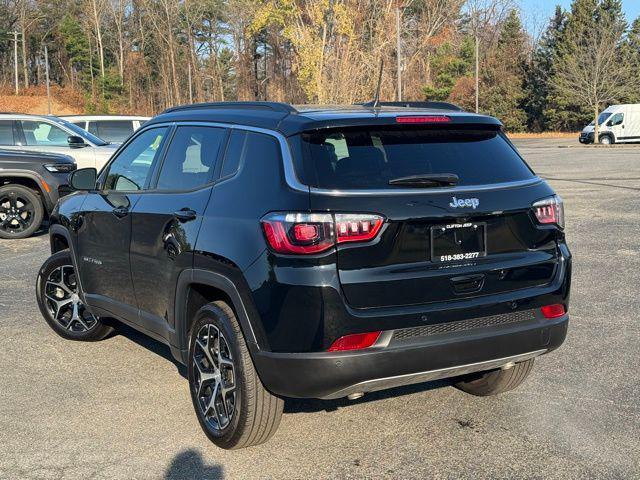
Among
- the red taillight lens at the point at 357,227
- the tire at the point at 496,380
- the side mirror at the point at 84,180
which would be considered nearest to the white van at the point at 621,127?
the tire at the point at 496,380

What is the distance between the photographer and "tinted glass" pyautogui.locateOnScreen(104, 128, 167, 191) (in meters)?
4.91

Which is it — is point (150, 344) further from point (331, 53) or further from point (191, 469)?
point (331, 53)

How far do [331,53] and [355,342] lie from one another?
38276 millimetres

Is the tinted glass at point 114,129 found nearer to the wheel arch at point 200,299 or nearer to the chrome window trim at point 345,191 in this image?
the wheel arch at point 200,299

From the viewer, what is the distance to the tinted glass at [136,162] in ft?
16.1

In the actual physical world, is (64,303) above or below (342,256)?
below

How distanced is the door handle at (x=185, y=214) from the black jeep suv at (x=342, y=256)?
0.02 metres

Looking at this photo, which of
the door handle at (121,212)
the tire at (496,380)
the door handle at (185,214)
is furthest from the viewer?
the door handle at (121,212)

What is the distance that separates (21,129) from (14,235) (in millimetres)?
3119

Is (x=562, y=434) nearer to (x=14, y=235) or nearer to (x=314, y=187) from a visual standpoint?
(x=314, y=187)

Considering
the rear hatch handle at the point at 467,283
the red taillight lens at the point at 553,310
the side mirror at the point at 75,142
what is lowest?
the red taillight lens at the point at 553,310

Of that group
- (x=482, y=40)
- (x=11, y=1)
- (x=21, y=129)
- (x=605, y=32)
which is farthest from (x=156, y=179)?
(x=11, y=1)

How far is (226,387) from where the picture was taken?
3.98 m

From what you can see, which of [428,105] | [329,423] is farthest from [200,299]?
[428,105]
